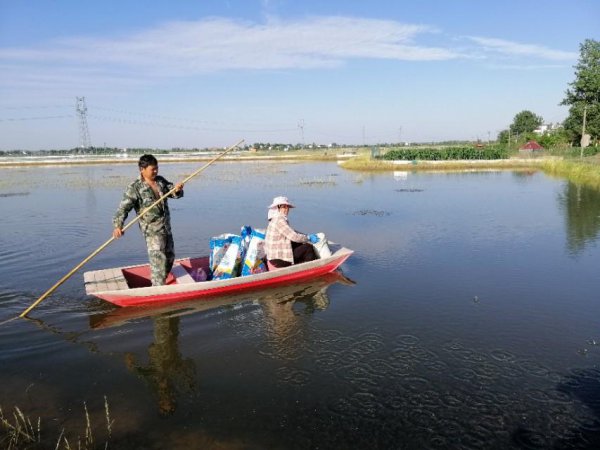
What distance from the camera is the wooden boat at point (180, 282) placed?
7012 millimetres

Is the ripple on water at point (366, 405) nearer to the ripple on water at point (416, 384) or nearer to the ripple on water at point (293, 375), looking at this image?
the ripple on water at point (416, 384)

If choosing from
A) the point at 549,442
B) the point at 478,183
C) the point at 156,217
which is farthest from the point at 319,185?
the point at 549,442

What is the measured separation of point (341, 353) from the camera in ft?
18.8

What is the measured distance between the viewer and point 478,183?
26344 millimetres

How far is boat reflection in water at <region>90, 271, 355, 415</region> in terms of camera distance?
517 cm

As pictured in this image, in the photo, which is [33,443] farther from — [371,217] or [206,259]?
[371,217]

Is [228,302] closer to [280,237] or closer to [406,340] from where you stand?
[280,237]

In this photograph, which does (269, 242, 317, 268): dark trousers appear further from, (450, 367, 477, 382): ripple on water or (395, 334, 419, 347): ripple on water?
(450, 367, 477, 382): ripple on water

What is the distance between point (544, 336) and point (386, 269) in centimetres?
358

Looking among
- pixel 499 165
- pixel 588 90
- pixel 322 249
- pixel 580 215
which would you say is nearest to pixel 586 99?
pixel 588 90

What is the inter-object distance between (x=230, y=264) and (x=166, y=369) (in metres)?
2.63

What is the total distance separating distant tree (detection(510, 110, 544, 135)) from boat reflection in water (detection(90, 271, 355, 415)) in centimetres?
7152

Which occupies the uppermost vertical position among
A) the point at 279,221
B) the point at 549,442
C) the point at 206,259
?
the point at 279,221

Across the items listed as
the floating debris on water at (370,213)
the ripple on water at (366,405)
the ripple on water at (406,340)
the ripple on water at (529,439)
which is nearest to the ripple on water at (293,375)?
the ripple on water at (366,405)
